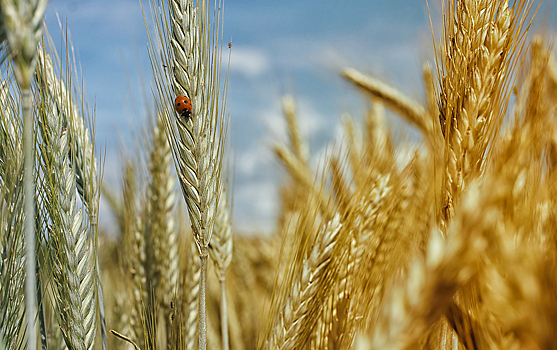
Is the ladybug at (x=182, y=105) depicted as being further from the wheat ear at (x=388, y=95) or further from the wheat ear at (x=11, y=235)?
the wheat ear at (x=388, y=95)

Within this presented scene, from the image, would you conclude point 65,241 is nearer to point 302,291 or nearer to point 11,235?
point 11,235

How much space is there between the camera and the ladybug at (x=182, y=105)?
0.95 meters

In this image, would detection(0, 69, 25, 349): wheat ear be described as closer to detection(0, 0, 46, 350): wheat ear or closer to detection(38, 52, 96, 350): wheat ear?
detection(38, 52, 96, 350): wheat ear

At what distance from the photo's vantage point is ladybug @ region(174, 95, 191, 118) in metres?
0.95

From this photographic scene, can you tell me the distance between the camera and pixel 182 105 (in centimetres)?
95

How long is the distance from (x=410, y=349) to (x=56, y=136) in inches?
31.8

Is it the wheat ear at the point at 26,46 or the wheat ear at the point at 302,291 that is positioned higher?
the wheat ear at the point at 26,46

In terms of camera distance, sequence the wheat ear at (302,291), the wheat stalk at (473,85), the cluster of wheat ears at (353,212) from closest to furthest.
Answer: the cluster of wheat ears at (353,212) → the wheat stalk at (473,85) → the wheat ear at (302,291)

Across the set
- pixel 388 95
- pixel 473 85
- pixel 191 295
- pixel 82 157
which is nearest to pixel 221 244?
pixel 191 295

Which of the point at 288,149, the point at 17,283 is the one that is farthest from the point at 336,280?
the point at 288,149

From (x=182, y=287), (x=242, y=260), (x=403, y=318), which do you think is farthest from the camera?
(x=242, y=260)

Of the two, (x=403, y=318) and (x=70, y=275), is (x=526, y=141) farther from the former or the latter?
(x=70, y=275)

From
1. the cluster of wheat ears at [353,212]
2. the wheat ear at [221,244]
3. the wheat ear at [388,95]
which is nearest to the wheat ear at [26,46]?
the cluster of wheat ears at [353,212]

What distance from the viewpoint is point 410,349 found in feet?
1.78
